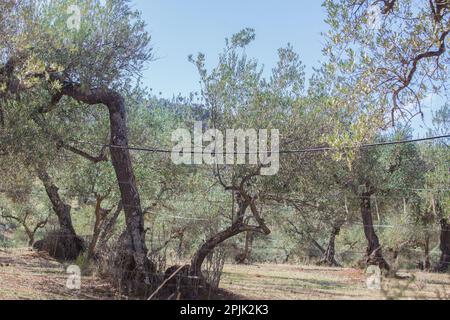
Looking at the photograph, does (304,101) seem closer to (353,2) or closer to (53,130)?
(353,2)

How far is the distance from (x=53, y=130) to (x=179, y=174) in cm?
457

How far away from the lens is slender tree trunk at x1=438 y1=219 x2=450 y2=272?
55.0ft

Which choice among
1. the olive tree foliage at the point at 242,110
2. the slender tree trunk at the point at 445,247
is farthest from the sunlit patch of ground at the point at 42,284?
the slender tree trunk at the point at 445,247

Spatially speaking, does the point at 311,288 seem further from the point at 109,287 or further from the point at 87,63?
the point at 87,63

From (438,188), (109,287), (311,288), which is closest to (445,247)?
(438,188)

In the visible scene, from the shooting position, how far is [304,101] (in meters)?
9.71

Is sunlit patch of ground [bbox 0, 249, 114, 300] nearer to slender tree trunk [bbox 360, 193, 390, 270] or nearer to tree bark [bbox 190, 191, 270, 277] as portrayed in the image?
tree bark [bbox 190, 191, 270, 277]

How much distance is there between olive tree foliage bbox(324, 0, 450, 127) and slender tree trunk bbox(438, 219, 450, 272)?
467 inches

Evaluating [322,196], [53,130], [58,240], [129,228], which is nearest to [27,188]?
[58,240]

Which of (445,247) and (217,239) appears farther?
(445,247)

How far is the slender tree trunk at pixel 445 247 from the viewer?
16.8 metres

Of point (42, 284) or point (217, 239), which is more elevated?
point (217, 239)

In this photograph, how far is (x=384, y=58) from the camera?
19.4 feet

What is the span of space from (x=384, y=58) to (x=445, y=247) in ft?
45.4
